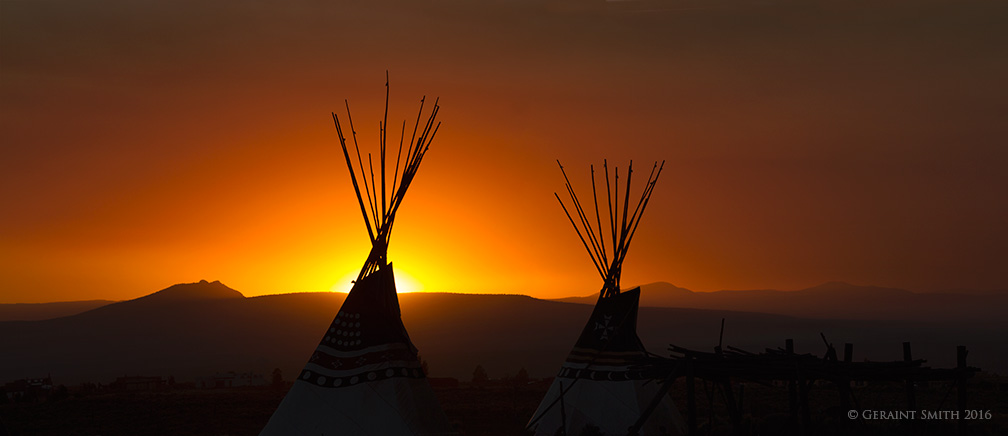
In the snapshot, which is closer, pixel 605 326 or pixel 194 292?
pixel 605 326

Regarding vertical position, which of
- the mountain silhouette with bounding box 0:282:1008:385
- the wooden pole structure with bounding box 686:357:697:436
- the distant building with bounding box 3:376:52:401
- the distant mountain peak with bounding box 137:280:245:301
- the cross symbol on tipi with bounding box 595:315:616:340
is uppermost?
the distant mountain peak with bounding box 137:280:245:301

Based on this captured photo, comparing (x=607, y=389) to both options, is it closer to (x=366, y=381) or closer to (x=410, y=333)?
(x=366, y=381)

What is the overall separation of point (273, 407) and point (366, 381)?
38.1ft

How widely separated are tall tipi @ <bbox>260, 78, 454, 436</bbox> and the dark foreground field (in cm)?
335

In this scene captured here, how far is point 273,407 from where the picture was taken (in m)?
24.2

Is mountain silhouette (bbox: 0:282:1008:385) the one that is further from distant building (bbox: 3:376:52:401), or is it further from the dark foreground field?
the dark foreground field

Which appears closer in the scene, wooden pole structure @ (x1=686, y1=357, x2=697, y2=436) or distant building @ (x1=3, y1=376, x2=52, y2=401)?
wooden pole structure @ (x1=686, y1=357, x2=697, y2=436)

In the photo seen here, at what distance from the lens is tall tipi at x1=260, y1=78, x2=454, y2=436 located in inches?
525

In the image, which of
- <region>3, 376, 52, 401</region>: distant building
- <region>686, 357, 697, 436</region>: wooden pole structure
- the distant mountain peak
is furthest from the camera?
the distant mountain peak

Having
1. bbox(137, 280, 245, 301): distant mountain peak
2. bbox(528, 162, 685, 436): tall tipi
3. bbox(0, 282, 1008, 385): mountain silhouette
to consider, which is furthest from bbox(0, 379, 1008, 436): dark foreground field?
bbox(137, 280, 245, 301): distant mountain peak

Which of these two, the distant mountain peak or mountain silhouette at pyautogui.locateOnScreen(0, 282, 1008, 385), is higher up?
the distant mountain peak

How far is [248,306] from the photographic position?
115 meters

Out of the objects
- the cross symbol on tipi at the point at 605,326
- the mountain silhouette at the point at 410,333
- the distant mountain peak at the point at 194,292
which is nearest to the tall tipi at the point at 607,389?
the cross symbol on tipi at the point at 605,326

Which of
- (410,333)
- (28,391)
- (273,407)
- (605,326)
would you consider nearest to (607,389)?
(605,326)
